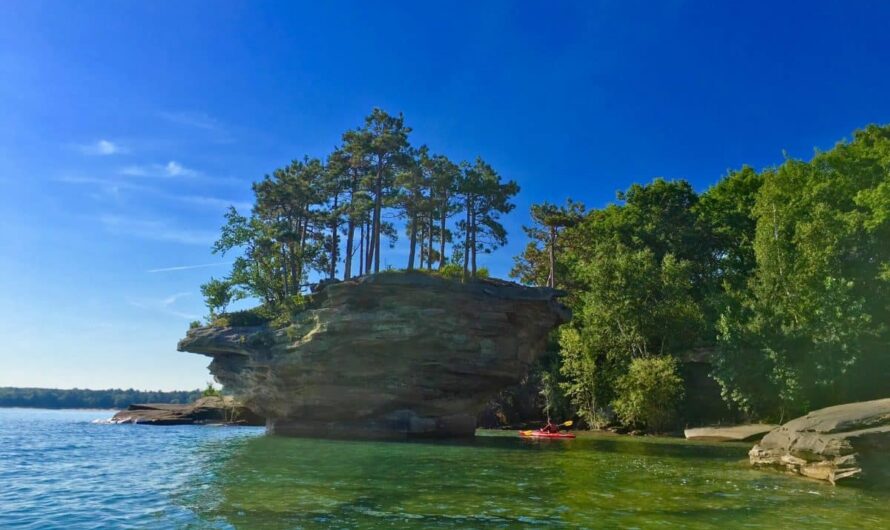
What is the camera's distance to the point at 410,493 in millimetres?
14289

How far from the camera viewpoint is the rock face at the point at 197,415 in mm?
60250

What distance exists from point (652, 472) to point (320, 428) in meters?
26.3

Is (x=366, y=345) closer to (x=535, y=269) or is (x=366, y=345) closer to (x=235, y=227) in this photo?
(x=235, y=227)

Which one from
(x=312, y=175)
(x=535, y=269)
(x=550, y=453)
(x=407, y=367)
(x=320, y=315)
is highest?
(x=312, y=175)

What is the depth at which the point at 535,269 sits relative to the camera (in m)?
58.1

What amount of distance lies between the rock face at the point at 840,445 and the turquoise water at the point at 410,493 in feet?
3.17

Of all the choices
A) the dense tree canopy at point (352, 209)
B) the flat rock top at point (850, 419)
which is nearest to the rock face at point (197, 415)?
the dense tree canopy at point (352, 209)

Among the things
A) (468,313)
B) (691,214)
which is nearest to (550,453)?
(468,313)

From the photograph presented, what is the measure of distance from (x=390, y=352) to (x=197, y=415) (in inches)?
1483

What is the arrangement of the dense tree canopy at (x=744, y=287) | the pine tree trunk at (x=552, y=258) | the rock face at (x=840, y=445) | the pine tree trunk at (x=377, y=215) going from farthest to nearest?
the pine tree trunk at (x=552, y=258)
the pine tree trunk at (x=377, y=215)
the dense tree canopy at (x=744, y=287)
the rock face at (x=840, y=445)

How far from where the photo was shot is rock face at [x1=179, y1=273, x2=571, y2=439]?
35812mm

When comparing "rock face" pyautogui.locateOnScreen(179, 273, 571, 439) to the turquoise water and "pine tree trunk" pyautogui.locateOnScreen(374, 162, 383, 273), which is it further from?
the turquoise water

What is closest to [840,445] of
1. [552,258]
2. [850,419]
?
[850,419]

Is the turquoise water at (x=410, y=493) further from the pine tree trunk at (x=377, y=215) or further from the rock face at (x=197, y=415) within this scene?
the rock face at (x=197, y=415)
